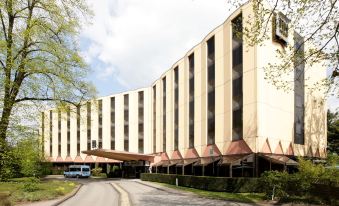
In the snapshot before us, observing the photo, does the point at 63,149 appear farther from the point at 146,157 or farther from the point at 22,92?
the point at 22,92

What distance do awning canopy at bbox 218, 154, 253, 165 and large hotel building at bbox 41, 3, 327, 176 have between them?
0.09 meters

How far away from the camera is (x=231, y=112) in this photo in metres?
38.7

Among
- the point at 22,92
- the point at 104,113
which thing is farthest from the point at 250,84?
the point at 104,113

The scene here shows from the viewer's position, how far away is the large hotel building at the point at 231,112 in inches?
1366

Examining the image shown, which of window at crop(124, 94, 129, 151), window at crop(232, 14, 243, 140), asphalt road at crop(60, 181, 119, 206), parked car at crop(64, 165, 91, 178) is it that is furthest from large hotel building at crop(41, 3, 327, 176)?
parked car at crop(64, 165, 91, 178)

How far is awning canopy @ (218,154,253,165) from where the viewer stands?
113ft

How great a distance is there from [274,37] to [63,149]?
67.9 m

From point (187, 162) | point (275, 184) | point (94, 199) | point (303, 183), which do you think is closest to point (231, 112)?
point (187, 162)

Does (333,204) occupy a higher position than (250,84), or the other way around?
(250,84)

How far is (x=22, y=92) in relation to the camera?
80.7ft

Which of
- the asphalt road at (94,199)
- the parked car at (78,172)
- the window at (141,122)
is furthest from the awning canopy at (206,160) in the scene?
the parked car at (78,172)

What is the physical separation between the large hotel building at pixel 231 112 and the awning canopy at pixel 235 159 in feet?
0.28

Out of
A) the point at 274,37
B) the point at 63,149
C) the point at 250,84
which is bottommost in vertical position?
the point at 63,149

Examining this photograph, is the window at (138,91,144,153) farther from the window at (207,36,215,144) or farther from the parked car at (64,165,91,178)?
the window at (207,36,215,144)
